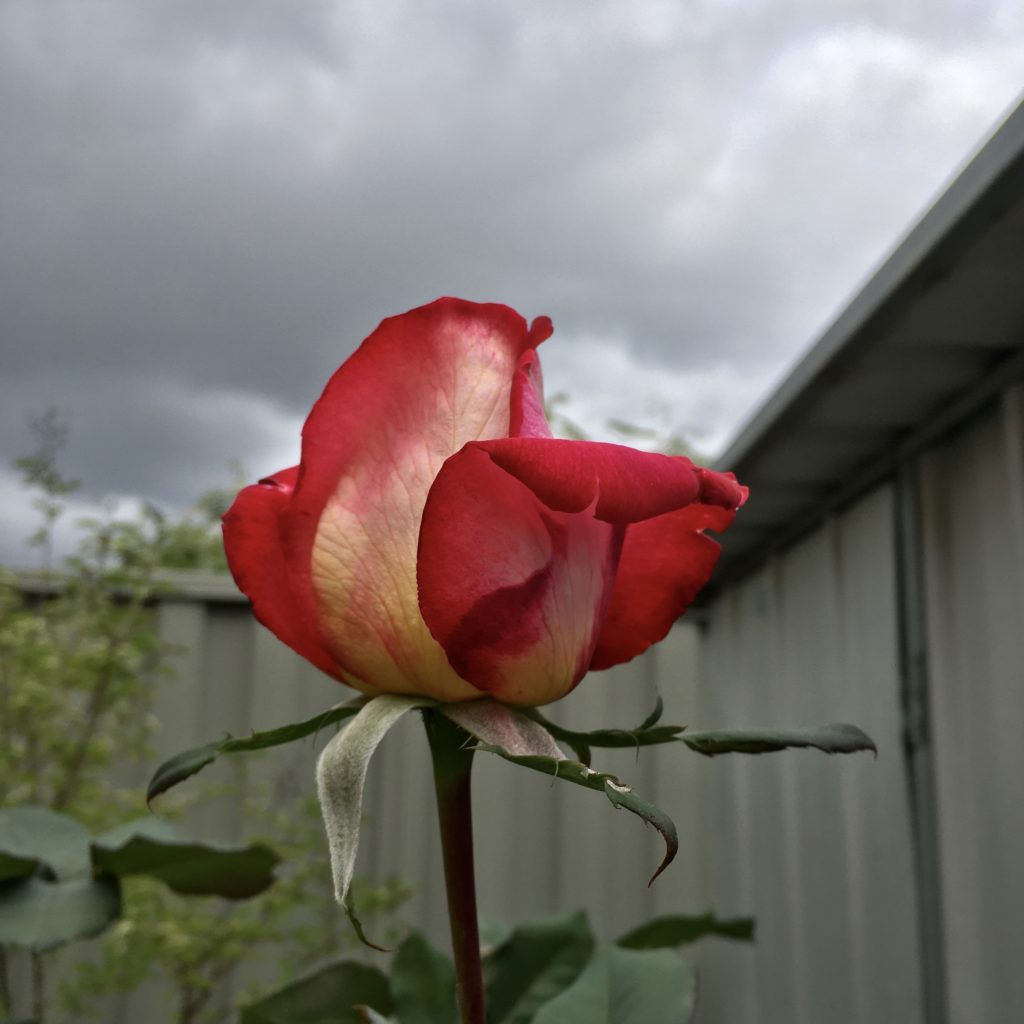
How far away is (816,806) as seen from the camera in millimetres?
2820

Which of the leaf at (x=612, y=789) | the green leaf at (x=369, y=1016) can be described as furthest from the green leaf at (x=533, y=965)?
the leaf at (x=612, y=789)

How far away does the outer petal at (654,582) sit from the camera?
44 cm

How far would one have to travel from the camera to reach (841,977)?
103 inches

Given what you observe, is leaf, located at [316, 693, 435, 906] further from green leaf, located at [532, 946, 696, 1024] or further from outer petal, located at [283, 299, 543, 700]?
green leaf, located at [532, 946, 696, 1024]

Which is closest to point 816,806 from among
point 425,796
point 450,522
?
point 425,796

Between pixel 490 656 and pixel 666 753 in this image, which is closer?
pixel 490 656

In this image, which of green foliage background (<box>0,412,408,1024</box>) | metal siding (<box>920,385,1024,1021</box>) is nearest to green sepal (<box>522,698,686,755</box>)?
metal siding (<box>920,385,1024,1021</box>)

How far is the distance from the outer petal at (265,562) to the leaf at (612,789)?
0.11m

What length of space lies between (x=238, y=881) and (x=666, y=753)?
3330mm

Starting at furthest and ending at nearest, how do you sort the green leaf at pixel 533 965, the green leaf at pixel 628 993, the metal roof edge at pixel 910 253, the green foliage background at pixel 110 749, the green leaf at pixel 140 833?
1. the green foliage background at pixel 110 749
2. the metal roof edge at pixel 910 253
3. the green leaf at pixel 533 965
4. the green leaf at pixel 140 833
5. the green leaf at pixel 628 993

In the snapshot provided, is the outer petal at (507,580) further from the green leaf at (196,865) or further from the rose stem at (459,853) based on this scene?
the green leaf at (196,865)

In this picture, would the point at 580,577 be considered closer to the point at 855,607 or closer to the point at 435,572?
the point at 435,572

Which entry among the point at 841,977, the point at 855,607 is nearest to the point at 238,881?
the point at 855,607

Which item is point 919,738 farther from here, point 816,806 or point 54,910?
point 54,910
